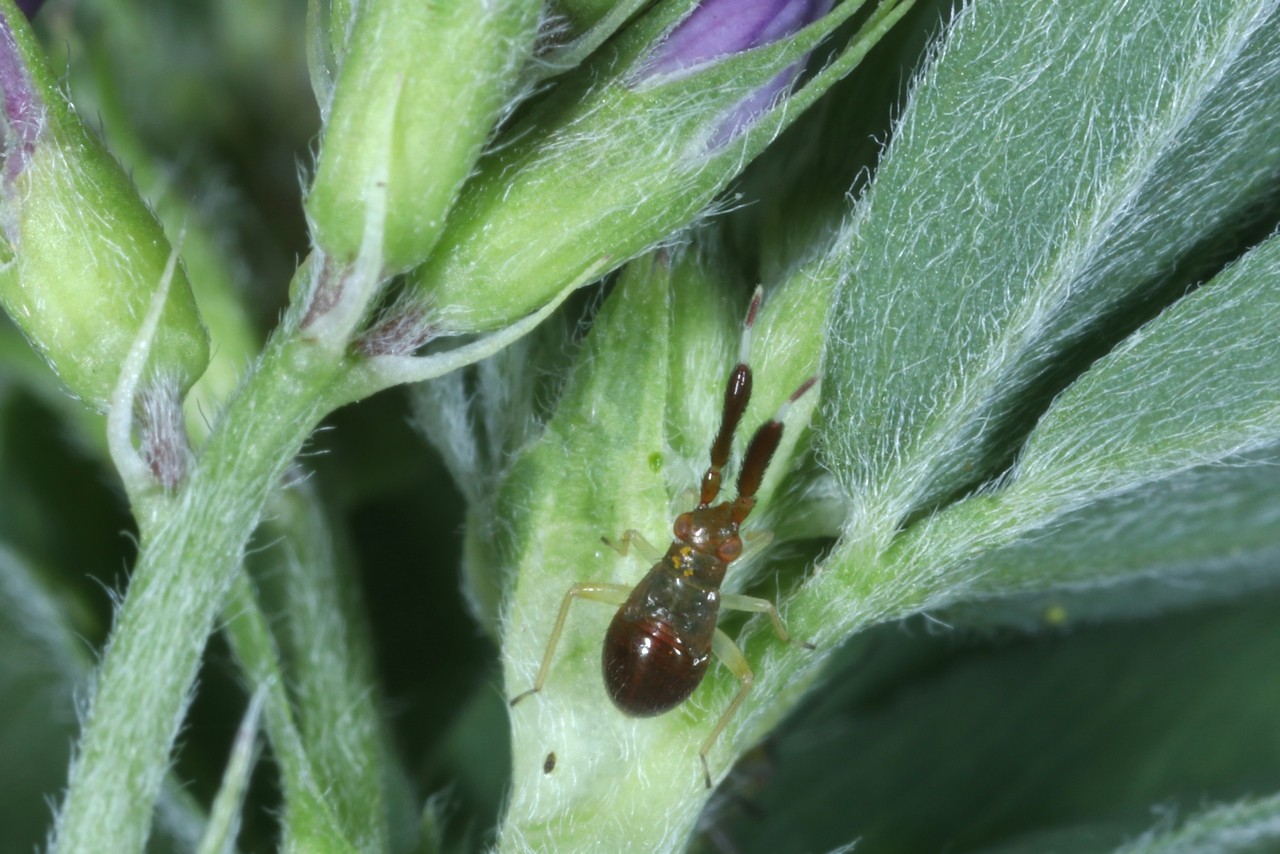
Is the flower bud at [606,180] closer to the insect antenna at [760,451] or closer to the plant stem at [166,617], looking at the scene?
the plant stem at [166,617]

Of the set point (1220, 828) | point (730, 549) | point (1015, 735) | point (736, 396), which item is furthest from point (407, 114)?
point (1015, 735)

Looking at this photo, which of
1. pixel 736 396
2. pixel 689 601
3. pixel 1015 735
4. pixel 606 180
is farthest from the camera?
pixel 1015 735

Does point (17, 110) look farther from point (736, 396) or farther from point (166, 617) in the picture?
point (736, 396)

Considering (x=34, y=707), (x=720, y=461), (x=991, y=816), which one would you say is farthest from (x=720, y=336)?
(x=34, y=707)

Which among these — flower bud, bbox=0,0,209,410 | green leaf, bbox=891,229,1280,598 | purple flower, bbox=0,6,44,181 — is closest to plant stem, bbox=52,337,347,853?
flower bud, bbox=0,0,209,410

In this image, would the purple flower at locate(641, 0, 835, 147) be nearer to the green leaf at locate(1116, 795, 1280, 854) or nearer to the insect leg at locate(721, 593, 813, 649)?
the insect leg at locate(721, 593, 813, 649)

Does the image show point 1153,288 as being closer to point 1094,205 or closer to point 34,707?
point 1094,205
